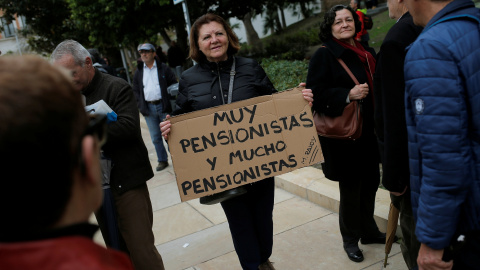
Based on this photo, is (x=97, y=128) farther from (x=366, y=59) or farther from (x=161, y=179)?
(x=161, y=179)

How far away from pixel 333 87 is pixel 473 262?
1865mm

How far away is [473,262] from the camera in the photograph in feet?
5.64

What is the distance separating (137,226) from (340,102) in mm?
1738

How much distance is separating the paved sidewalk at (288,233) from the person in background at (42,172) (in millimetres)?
2941

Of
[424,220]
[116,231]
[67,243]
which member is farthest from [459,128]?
[116,231]

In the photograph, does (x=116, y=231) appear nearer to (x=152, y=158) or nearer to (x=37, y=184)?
(x=37, y=184)

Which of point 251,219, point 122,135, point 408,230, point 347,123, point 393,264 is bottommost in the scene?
point 393,264

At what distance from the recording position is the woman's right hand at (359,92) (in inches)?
125

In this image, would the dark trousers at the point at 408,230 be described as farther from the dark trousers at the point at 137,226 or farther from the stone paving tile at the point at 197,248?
the stone paving tile at the point at 197,248

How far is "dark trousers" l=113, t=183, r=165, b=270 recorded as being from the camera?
3012mm

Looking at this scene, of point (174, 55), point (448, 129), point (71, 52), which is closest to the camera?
point (448, 129)

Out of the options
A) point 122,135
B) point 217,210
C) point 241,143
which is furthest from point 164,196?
point 241,143

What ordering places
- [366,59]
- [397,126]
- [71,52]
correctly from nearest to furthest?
[397,126]
[71,52]
[366,59]

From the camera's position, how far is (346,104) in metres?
3.24
